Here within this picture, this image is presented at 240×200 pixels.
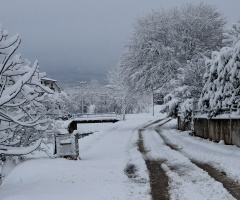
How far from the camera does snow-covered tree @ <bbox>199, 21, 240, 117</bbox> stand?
39.9ft

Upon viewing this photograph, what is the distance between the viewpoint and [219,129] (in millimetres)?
15820

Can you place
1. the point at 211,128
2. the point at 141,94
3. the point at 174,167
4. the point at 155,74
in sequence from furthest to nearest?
the point at 141,94
the point at 155,74
the point at 211,128
the point at 174,167

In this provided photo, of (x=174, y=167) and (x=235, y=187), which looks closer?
(x=235, y=187)

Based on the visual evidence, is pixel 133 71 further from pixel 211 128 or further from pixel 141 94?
pixel 211 128

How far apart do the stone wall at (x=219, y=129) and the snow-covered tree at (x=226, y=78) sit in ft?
2.76

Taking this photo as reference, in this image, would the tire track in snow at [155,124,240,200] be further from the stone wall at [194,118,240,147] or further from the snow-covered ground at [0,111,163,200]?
the stone wall at [194,118,240,147]

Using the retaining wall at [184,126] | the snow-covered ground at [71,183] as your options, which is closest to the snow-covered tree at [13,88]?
the snow-covered ground at [71,183]

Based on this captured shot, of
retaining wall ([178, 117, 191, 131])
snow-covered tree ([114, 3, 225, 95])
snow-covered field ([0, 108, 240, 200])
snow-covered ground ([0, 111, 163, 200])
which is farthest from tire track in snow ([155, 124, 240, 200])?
snow-covered tree ([114, 3, 225, 95])

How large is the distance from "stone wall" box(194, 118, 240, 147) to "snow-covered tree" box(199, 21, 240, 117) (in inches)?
33.1

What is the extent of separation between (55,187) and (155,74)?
21.6m

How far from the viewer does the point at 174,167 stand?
9.62 m

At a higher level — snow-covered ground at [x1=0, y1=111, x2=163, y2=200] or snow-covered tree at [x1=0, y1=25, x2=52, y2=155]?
snow-covered tree at [x1=0, y1=25, x2=52, y2=155]

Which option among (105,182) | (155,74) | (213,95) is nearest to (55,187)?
(105,182)

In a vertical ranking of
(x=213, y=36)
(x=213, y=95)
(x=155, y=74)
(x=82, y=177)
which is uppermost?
(x=213, y=36)
